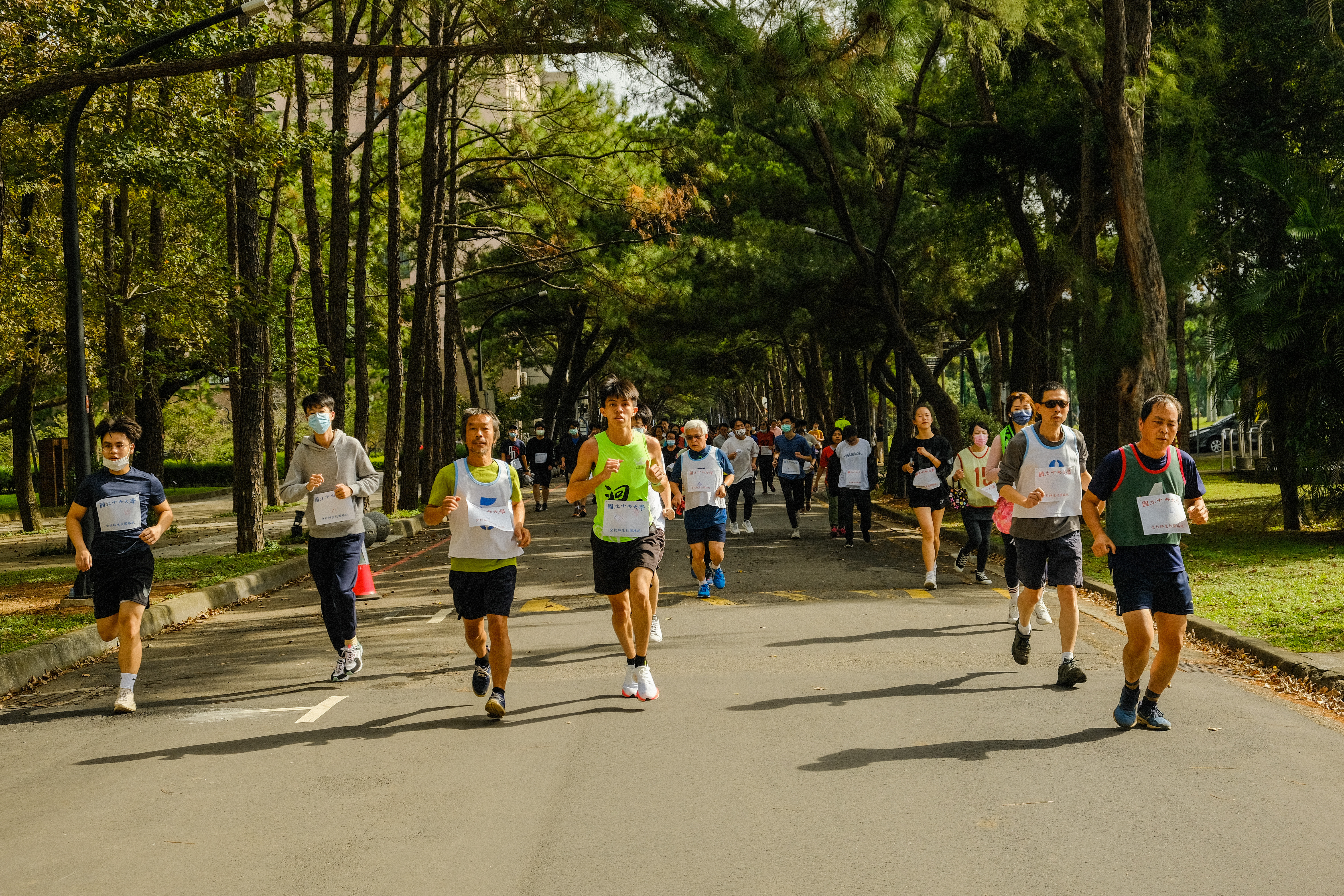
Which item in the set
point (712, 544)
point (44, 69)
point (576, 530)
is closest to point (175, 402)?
point (576, 530)

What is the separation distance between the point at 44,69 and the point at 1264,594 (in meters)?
13.9

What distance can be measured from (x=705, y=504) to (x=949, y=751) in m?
6.80

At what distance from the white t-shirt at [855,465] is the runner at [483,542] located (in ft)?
36.0

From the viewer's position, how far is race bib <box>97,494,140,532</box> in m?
8.15

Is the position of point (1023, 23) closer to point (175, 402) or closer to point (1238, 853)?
point (1238, 853)

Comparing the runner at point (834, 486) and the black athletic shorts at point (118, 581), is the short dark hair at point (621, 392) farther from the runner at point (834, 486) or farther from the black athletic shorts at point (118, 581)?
the runner at point (834, 486)

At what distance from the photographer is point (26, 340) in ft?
76.5

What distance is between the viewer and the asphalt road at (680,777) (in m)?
4.73

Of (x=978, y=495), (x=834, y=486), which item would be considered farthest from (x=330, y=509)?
(x=834, y=486)

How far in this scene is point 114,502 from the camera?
8188mm

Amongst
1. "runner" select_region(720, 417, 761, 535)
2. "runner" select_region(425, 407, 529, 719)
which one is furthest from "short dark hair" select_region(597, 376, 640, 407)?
"runner" select_region(720, 417, 761, 535)

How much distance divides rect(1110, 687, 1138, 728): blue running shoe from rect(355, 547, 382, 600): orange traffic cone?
17.0 feet

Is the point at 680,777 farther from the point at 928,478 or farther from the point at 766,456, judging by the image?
the point at 766,456

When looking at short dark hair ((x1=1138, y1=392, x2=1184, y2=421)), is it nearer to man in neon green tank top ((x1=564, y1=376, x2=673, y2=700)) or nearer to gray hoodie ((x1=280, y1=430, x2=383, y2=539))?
man in neon green tank top ((x1=564, y1=376, x2=673, y2=700))
